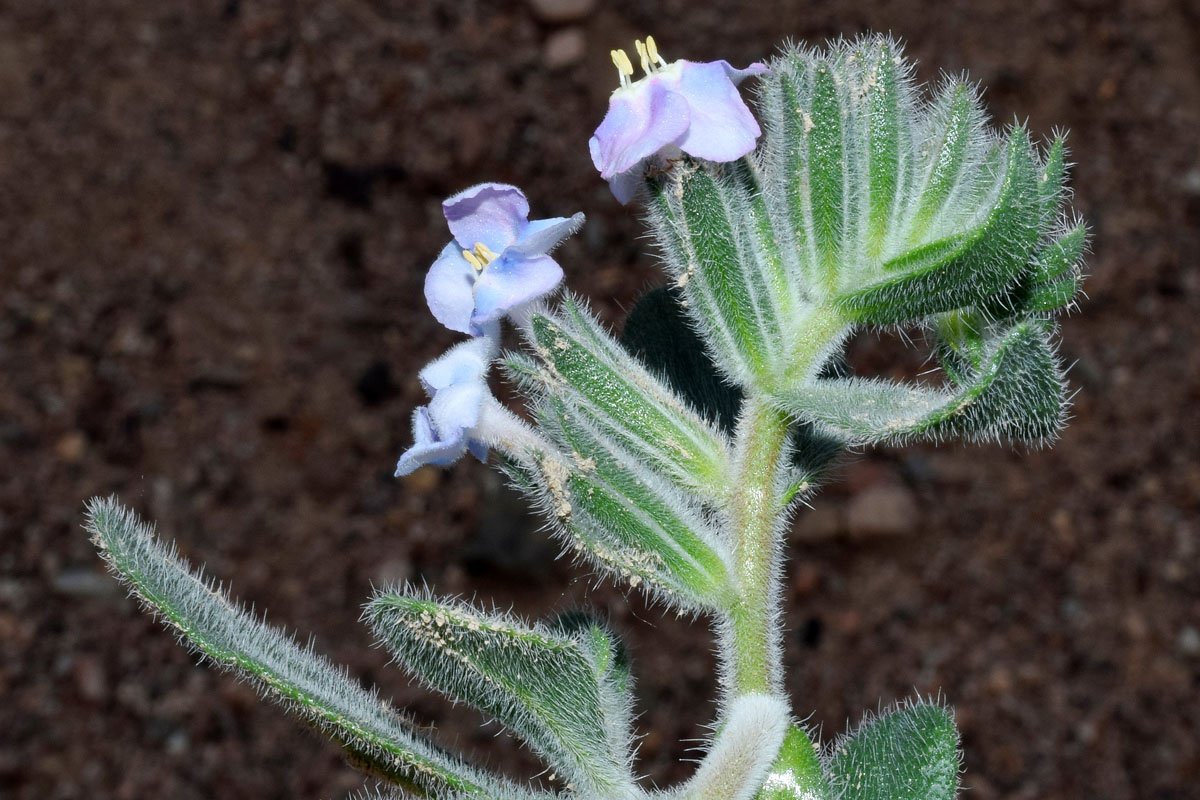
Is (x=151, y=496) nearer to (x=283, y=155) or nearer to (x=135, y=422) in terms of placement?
(x=135, y=422)

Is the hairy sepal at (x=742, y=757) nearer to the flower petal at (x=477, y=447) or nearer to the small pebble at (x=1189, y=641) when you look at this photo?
the flower petal at (x=477, y=447)

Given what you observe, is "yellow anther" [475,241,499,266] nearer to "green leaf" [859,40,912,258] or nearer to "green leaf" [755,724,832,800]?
"green leaf" [859,40,912,258]

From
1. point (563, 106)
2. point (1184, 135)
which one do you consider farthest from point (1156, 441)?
point (563, 106)

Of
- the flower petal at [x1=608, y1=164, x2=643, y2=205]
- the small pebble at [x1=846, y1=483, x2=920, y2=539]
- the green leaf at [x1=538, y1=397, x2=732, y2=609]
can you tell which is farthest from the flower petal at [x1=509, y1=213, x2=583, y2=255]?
the small pebble at [x1=846, y1=483, x2=920, y2=539]

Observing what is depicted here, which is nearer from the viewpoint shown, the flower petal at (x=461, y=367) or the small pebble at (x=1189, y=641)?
the flower petal at (x=461, y=367)

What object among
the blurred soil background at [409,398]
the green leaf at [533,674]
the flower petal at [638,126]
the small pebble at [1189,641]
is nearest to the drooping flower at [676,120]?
the flower petal at [638,126]

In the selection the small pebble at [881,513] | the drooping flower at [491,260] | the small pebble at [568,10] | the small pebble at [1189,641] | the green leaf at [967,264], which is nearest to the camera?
the green leaf at [967,264]
